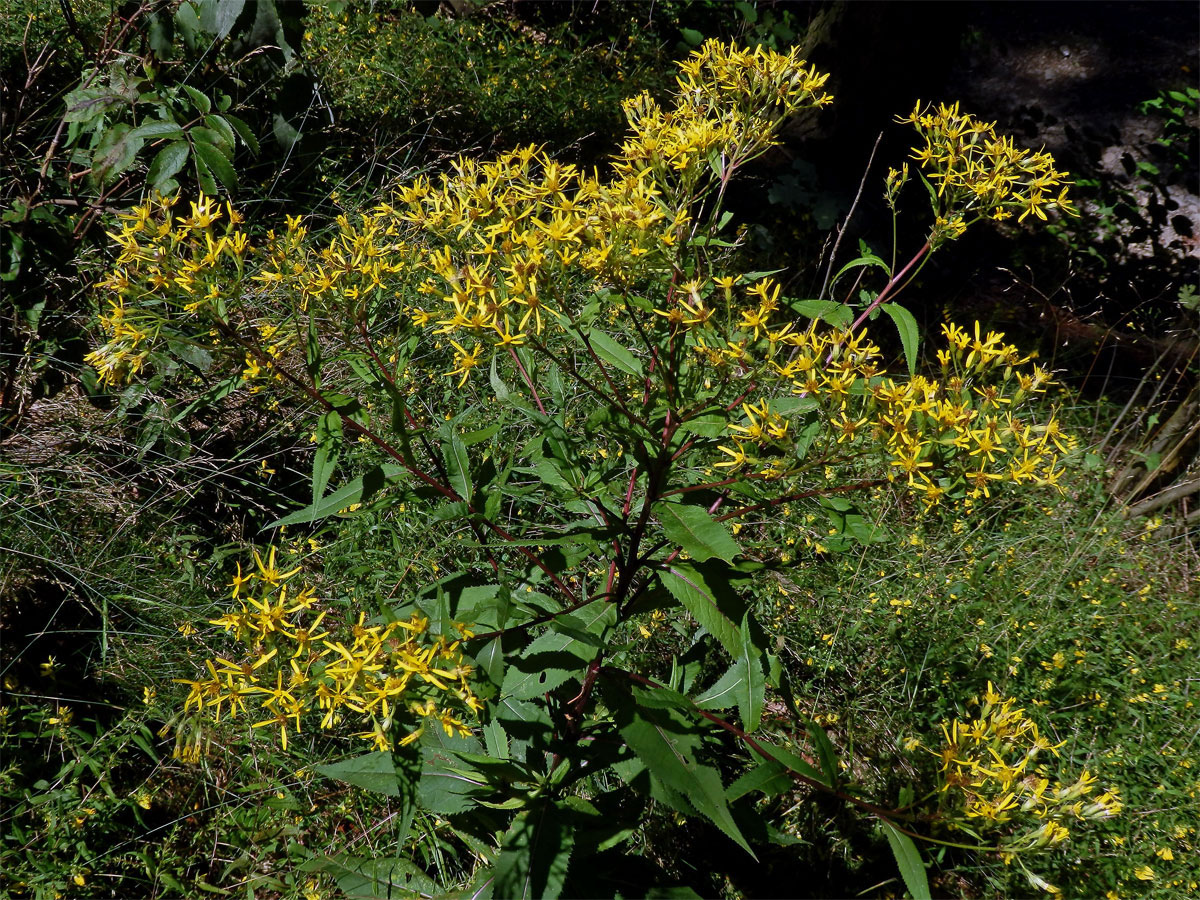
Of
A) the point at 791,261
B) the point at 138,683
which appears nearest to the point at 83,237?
the point at 138,683

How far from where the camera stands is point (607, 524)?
1.70m

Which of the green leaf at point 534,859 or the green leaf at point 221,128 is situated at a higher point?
the green leaf at point 221,128

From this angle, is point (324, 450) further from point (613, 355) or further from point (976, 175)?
point (976, 175)

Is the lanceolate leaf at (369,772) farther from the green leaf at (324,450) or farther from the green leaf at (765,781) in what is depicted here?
the green leaf at (765,781)

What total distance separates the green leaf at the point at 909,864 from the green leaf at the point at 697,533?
78 centimetres

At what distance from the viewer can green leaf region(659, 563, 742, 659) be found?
1.57 metres

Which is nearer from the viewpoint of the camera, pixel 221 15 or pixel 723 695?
pixel 723 695

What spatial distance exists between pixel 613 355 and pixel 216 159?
1.58 meters

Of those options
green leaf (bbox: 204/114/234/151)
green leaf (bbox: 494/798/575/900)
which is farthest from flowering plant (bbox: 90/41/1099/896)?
green leaf (bbox: 204/114/234/151)

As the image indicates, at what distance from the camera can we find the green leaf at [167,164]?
8.41 ft

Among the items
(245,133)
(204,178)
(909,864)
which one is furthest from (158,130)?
(909,864)

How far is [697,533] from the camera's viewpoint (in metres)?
1.45

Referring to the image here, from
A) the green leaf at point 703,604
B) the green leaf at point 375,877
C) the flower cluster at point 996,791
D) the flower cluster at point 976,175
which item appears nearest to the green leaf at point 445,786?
the green leaf at point 375,877

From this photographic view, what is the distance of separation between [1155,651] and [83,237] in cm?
419
